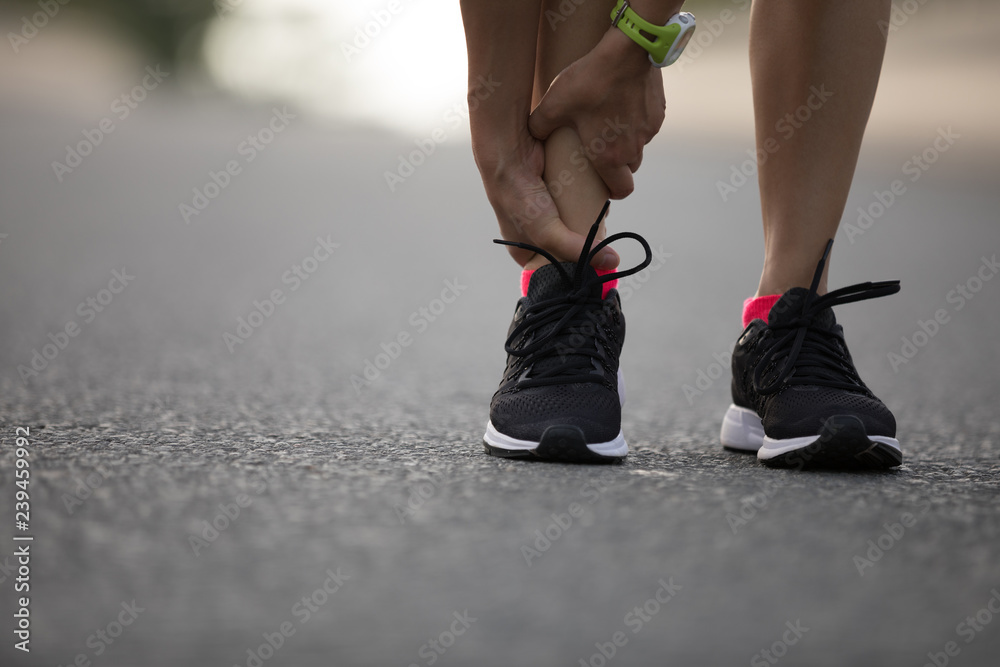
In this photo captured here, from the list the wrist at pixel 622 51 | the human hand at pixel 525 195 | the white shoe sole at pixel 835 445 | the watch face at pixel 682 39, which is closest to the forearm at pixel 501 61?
the human hand at pixel 525 195

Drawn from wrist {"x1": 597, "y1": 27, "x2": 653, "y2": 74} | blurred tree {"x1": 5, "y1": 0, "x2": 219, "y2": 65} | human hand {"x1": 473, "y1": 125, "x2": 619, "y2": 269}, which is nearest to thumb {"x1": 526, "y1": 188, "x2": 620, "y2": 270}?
human hand {"x1": 473, "y1": 125, "x2": 619, "y2": 269}

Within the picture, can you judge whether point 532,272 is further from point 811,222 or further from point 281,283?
point 281,283

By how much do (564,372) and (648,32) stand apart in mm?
512

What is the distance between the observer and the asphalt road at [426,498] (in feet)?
2.43

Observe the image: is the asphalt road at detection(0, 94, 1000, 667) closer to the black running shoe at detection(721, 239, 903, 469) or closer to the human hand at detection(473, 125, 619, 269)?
the black running shoe at detection(721, 239, 903, 469)

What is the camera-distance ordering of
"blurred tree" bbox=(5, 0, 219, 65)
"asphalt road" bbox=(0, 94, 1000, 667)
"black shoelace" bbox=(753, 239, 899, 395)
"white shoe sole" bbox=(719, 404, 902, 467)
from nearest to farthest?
"asphalt road" bbox=(0, 94, 1000, 667) < "white shoe sole" bbox=(719, 404, 902, 467) < "black shoelace" bbox=(753, 239, 899, 395) < "blurred tree" bbox=(5, 0, 219, 65)

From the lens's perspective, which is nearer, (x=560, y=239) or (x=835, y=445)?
(x=835, y=445)

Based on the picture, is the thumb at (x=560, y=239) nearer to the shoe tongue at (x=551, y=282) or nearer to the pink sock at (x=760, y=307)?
the shoe tongue at (x=551, y=282)

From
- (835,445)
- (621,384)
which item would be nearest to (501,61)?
(621,384)

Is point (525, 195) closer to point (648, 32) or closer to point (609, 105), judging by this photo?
point (609, 105)

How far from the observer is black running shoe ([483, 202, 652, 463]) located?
1232 mm

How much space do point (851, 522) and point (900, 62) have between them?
9.25 meters

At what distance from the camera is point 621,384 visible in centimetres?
140

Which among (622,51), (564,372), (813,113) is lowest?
(564,372)
